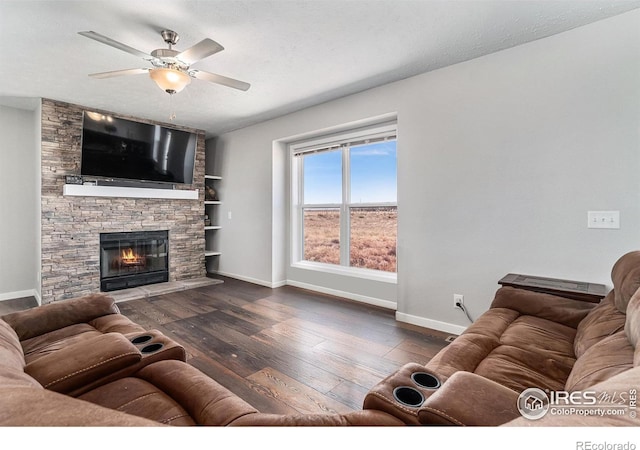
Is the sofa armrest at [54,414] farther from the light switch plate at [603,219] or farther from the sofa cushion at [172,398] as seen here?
the light switch plate at [603,219]

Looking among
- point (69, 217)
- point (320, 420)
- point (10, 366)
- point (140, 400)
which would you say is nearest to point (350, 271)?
point (140, 400)

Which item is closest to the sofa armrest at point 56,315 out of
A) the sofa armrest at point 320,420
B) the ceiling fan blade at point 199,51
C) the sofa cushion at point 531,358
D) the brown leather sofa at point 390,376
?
the brown leather sofa at point 390,376

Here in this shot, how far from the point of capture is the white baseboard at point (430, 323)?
8.70 feet

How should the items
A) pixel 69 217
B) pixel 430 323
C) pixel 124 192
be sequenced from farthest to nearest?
pixel 124 192 → pixel 69 217 → pixel 430 323

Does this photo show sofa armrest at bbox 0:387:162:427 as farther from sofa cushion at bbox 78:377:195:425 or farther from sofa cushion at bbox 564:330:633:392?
sofa cushion at bbox 564:330:633:392

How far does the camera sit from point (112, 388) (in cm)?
104

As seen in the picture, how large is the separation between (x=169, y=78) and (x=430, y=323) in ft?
10.2

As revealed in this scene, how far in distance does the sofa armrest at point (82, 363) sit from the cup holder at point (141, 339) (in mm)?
222

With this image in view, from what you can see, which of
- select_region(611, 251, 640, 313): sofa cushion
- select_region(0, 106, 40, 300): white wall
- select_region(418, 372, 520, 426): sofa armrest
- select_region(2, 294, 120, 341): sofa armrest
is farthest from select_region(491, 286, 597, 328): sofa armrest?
select_region(0, 106, 40, 300): white wall

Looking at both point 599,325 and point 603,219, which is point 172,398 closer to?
point 599,325

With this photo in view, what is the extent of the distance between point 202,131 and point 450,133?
4.07 meters

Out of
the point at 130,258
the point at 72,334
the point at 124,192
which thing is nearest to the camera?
the point at 72,334
